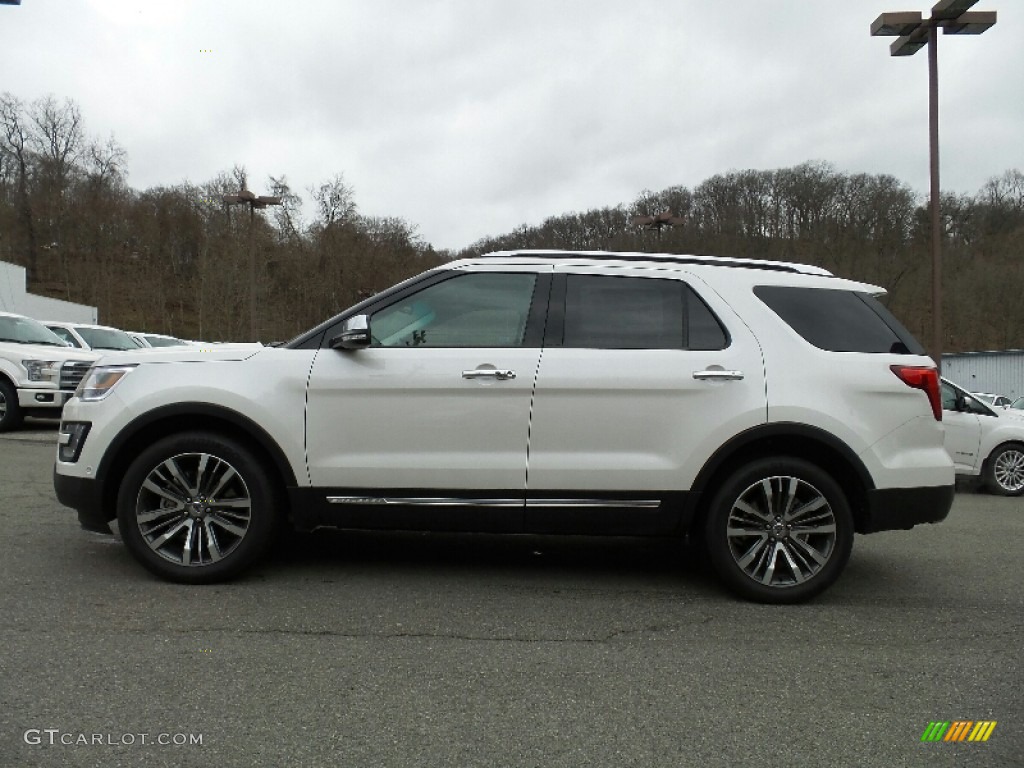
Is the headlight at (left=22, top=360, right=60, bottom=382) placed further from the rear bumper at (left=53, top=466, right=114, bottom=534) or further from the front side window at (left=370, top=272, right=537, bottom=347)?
the front side window at (left=370, top=272, right=537, bottom=347)

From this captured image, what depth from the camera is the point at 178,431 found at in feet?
16.0

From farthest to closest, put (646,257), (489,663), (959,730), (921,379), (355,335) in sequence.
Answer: (646,257)
(921,379)
(355,335)
(489,663)
(959,730)

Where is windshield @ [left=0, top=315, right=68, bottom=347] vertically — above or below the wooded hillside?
below

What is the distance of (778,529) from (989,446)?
785 centimetres

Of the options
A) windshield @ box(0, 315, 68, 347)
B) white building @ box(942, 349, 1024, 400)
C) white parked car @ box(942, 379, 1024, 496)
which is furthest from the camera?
white building @ box(942, 349, 1024, 400)

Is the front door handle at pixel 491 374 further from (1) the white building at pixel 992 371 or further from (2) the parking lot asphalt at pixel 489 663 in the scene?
(1) the white building at pixel 992 371

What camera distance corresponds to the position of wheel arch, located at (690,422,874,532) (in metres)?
4.63

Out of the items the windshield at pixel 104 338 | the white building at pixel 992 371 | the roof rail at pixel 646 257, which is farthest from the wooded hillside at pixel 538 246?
the roof rail at pixel 646 257

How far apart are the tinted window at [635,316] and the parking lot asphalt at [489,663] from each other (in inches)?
57.2

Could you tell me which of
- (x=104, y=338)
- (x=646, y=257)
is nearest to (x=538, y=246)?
(x=104, y=338)

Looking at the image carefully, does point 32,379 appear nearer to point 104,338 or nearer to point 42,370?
point 42,370

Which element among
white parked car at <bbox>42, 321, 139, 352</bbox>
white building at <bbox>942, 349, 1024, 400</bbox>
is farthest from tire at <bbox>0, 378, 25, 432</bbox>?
white building at <bbox>942, 349, 1024, 400</bbox>

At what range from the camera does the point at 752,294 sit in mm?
4906

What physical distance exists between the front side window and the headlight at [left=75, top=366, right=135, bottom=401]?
1495mm
